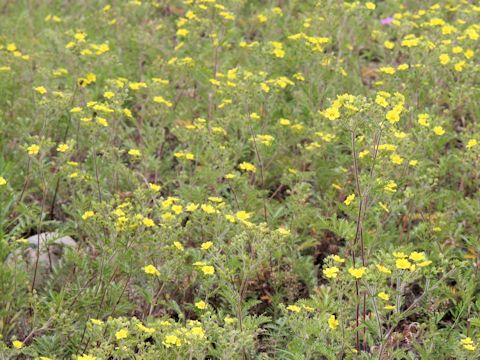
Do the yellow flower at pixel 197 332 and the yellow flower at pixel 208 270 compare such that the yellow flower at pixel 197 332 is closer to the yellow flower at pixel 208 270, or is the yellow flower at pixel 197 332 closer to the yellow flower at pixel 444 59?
the yellow flower at pixel 208 270

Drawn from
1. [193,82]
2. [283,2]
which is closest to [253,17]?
[283,2]

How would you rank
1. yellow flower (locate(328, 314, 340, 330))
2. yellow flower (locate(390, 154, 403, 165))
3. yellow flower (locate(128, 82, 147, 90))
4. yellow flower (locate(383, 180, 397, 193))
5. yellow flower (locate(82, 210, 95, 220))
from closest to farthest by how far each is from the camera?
yellow flower (locate(328, 314, 340, 330)) < yellow flower (locate(82, 210, 95, 220)) < yellow flower (locate(383, 180, 397, 193)) < yellow flower (locate(390, 154, 403, 165)) < yellow flower (locate(128, 82, 147, 90))

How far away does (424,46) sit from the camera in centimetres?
589

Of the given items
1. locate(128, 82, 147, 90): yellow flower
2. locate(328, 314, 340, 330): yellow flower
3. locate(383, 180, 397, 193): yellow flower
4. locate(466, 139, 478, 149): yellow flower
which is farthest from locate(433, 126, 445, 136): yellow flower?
locate(128, 82, 147, 90): yellow flower

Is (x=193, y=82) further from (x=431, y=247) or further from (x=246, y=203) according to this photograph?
(x=431, y=247)

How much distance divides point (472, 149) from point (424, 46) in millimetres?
967

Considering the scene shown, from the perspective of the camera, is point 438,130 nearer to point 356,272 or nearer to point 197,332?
point 356,272

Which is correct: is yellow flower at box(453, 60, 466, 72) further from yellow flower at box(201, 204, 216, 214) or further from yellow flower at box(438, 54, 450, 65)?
yellow flower at box(201, 204, 216, 214)

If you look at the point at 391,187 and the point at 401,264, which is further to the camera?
the point at 391,187

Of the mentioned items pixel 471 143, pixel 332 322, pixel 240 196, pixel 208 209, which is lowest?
pixel 240 196

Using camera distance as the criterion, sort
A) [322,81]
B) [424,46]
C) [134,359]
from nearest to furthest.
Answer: [134,359]
[424,46]
[322,81]

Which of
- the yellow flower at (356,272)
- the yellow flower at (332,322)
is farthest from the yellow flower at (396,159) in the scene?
the yellow flower at (332,322)

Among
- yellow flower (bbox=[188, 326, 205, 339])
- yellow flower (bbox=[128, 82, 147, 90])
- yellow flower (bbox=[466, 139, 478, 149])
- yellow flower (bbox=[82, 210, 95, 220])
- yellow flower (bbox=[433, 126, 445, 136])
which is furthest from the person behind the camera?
yellow flower (bbox=[128, 82, 147, 90])

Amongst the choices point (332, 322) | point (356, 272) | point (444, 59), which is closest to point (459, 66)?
point (444, 59)
